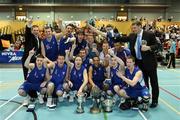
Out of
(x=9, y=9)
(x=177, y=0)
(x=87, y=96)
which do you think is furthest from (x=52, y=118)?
(x=177, y=0)

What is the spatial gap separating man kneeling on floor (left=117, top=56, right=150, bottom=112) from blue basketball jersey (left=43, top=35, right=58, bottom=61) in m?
1.78

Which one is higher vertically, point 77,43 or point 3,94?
point 77,43

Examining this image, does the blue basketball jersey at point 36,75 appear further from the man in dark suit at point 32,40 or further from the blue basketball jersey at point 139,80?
the blue basketball jersey at point 139,80

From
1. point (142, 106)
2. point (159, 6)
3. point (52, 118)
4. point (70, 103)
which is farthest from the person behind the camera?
point (159, 6)

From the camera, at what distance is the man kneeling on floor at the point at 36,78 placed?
21.4 ft

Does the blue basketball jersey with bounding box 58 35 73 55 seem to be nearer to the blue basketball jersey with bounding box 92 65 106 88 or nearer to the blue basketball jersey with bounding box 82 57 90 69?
the blue basketball jersey with bounding box 82 57 90 69

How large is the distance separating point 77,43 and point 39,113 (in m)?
2.44

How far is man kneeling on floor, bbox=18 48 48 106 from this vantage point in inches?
256

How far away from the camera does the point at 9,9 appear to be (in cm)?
2889

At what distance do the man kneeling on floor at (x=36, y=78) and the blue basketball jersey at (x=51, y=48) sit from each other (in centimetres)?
58

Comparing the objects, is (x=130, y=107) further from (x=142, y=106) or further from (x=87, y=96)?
(x=87, y=96)

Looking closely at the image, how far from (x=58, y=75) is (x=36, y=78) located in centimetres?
49

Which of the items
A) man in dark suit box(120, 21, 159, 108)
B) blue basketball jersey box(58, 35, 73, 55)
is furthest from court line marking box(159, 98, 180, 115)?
blue basketball jersey box(58, 35, 73, 55)

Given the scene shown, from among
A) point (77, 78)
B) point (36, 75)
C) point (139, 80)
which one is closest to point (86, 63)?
point (77, 78)
